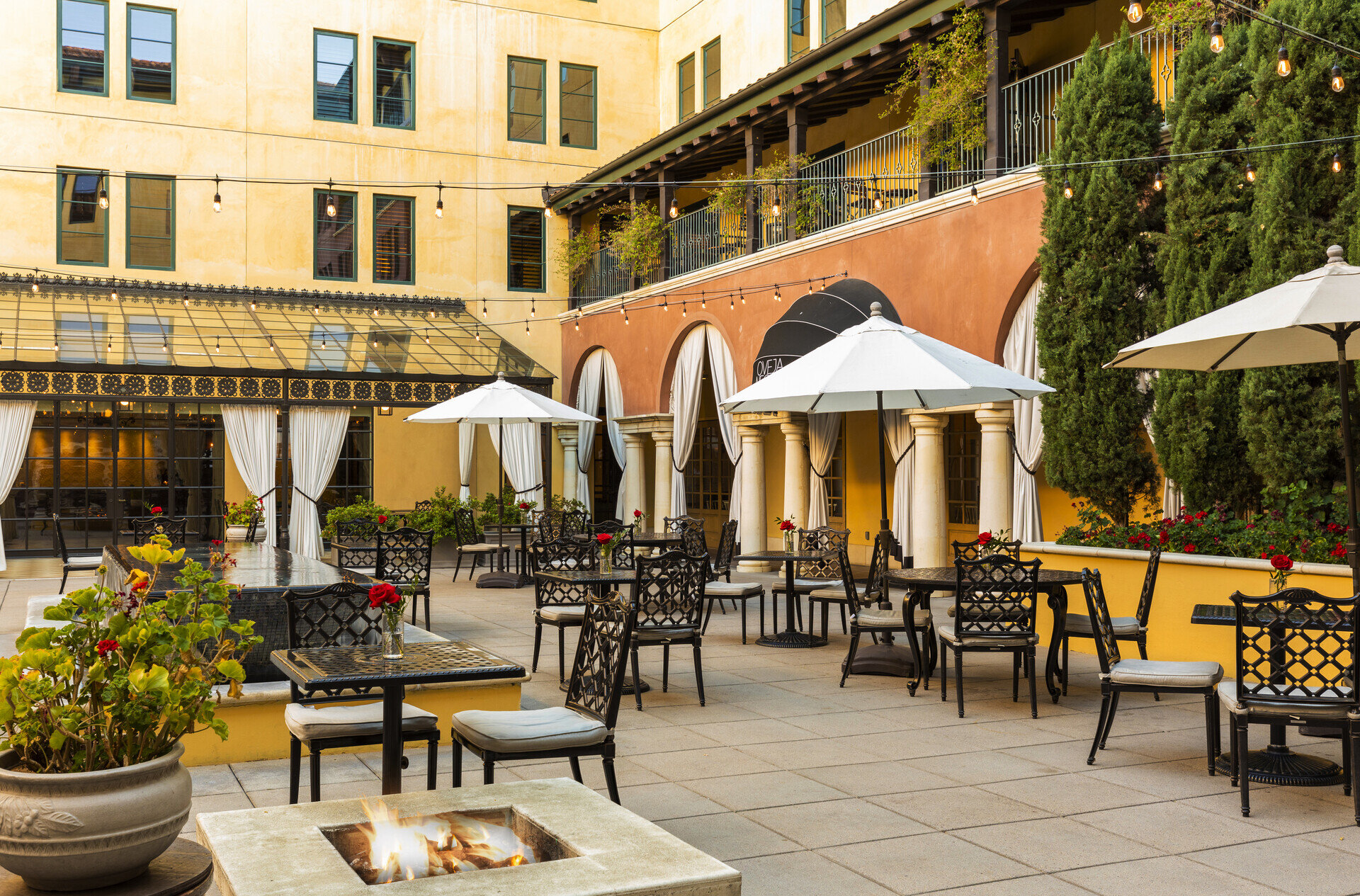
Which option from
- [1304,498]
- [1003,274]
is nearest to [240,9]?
[1003,274]

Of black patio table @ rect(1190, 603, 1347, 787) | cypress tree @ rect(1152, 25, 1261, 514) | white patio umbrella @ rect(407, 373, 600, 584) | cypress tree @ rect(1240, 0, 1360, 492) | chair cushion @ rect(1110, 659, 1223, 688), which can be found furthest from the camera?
white patio umbrella @ rect(407, 373, 600, 584)

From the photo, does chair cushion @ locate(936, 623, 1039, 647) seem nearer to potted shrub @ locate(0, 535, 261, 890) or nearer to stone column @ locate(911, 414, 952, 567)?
potted shrub @ locate(0, 535, 261, 890)

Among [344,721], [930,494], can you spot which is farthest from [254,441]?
[344,721]

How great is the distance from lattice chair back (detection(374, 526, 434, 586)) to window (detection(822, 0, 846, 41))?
33.5 ft

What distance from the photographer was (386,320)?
18281 millimetres

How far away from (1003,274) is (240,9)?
45.7 ft

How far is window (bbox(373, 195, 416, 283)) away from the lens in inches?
763

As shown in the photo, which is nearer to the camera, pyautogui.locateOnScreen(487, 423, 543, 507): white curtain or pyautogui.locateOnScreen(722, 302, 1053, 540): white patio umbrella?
pyautogui.locateOnScreen(722, 302, 1053, 540): white patio umbrella

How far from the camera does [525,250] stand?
802 inches

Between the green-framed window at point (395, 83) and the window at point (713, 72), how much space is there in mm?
4961

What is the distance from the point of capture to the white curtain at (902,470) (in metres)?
12.5

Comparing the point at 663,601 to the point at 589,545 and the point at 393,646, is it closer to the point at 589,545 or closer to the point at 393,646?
the point at 589,545

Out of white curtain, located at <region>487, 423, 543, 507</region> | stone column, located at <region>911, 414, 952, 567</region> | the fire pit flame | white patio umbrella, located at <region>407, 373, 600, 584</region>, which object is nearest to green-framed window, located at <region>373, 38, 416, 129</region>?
white curtain, located at <region>487, 423, 543, 507</region>

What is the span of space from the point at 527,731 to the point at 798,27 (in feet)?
49.7
